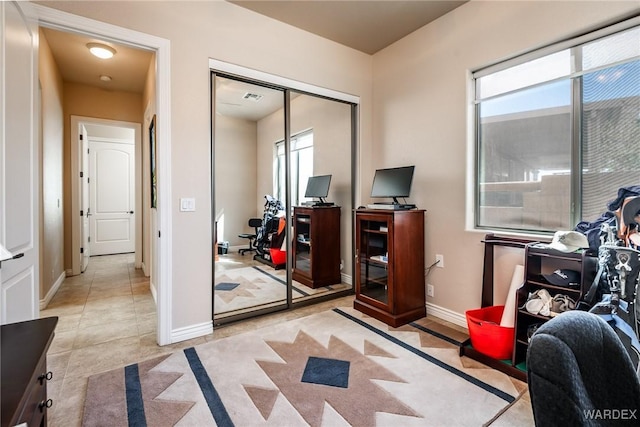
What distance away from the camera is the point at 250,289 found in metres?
3.19

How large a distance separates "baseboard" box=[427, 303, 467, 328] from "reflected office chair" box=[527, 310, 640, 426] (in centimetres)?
214

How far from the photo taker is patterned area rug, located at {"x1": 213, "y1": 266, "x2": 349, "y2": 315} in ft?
9.49

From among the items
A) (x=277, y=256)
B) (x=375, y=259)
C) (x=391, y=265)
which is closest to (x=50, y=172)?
(x=277, y=256)

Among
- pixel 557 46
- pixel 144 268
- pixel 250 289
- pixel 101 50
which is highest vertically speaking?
pixel 101 50

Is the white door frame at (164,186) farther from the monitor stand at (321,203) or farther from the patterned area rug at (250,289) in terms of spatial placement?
the monitor stand at (321,203)

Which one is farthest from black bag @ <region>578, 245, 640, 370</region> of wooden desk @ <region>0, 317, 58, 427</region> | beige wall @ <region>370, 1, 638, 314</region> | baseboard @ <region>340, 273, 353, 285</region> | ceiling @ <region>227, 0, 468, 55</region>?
baseboard @ <region>340, 273, 353, 285</region>

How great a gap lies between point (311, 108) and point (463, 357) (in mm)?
2783

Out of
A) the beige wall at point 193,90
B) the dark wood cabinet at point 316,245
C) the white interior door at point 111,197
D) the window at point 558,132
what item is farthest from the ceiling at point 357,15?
the white interior door at point 111,197

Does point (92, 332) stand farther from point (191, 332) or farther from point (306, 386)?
point (306, 386)

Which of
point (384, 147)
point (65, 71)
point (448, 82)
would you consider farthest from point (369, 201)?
point (65, 71)

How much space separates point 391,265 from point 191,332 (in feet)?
5.96

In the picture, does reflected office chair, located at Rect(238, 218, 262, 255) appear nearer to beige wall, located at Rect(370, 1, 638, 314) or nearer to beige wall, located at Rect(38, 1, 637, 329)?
beige wall, located at Rect(38, 1, 637, 329)

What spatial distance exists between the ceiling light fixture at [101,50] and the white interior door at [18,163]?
153 cm

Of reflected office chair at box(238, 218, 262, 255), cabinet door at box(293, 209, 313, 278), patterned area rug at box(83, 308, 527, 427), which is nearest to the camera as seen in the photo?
patterned area rug at box(83, 308, 527, 427)
